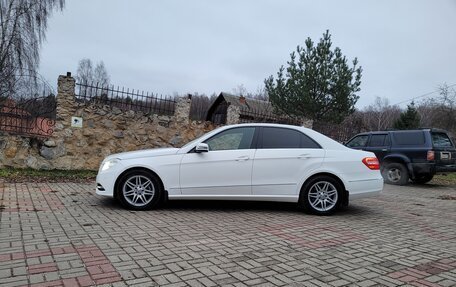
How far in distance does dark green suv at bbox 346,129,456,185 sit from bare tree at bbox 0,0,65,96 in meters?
19.2

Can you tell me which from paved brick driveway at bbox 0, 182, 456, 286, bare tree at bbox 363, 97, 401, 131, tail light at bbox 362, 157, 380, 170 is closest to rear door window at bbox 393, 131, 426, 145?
paved brick driveway at bbox 0, 182, 456, 286

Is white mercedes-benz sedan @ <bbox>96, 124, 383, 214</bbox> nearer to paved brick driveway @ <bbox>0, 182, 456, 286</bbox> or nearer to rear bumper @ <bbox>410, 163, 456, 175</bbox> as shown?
paved brick driveway @ <bbox>0, 182, 456, 286</bbox>

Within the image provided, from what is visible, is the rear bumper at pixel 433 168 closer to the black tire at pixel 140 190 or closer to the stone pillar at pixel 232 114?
the stone pillar at pixel 232 114

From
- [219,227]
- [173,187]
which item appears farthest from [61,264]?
[173,187]

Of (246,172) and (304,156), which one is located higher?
(304,156)

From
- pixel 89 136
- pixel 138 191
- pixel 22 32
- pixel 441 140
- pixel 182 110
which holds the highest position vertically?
pixel 22 32

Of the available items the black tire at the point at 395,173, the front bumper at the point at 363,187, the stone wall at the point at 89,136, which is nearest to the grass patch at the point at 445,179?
the black tire at the point at 395,173

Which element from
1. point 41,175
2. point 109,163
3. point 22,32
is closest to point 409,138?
point 109,163

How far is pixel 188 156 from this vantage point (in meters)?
6.49

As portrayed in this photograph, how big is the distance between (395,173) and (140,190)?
9666 mm

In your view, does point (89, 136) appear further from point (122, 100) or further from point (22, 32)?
point (22, 32)

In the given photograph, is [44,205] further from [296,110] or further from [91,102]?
[296,110]

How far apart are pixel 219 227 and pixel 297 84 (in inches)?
689

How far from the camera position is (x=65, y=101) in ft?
35.0
